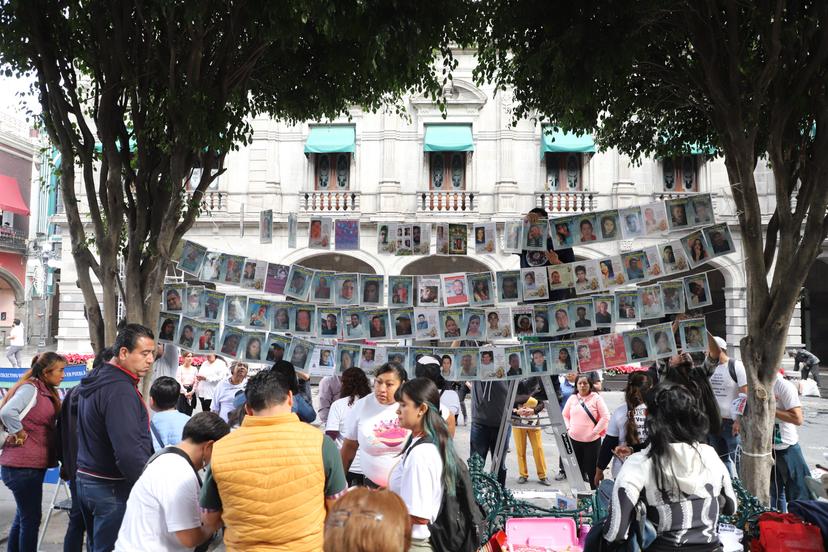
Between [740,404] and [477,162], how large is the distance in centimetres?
1560

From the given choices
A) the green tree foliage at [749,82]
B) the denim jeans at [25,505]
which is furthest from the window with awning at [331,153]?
the denim jeans at [25,505]

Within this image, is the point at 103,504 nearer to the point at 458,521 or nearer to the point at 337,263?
the point at 458,521

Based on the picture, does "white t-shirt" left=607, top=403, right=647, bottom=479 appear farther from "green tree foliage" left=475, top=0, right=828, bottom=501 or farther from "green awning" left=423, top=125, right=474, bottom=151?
"green awning" left=423, top=125, right=474, bottom=151

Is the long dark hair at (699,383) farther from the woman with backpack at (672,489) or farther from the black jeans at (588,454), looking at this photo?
the black jeans at (588,454)

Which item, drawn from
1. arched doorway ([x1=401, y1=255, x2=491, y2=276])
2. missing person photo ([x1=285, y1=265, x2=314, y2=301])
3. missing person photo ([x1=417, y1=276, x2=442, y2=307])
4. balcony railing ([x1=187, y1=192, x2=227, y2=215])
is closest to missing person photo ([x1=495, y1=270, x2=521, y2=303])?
missing person photo ([x1=417, y1=276, x2=442, y2=307])

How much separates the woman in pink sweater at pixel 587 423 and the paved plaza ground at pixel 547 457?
0.49 m

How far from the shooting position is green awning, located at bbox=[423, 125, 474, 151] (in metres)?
20.4

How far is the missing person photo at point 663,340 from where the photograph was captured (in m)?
5.28

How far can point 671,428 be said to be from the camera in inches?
123

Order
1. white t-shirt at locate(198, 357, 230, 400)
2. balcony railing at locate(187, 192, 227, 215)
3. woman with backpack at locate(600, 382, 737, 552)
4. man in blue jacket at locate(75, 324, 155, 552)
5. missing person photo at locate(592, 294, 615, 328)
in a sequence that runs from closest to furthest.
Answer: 1. woman with backpack at locate(600, 382, 737, 552)
2. man in blue jacket at locate(75, 324, 155, 552)
3. missing person photo at locate(592, 294, 615, 328)
4. white t-shirt at locate(198, 357, 230, 400)
5. balcony railing at locate(187, 192, 227, 215)

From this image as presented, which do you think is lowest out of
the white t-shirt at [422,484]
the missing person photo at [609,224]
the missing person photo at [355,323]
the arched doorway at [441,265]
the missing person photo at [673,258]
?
the white t-shirt at [422,484]

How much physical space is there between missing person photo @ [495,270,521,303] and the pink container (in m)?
1.73

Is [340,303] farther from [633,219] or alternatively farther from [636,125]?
[636,125]

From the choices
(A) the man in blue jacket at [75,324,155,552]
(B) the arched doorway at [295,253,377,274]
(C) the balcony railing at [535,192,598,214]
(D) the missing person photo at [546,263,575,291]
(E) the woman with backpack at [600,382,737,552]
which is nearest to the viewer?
(E) the woman with backpack at [600,382,737,552]
